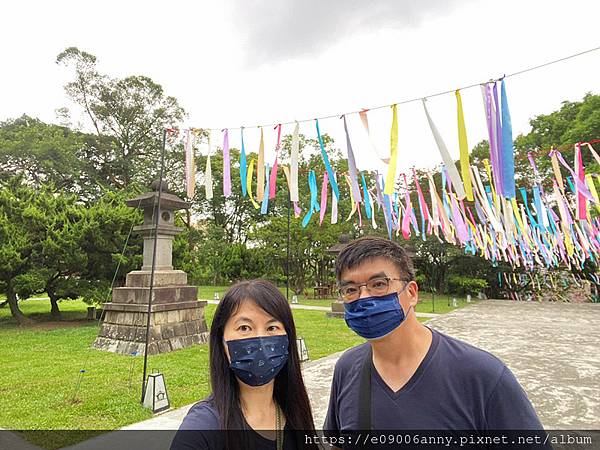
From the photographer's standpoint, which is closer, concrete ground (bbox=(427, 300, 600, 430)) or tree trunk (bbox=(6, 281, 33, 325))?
concrete ground (bbox=(427, 300, 600, 430))

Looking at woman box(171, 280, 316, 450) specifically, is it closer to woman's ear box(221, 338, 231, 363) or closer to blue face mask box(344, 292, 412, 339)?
woman's ear box(221, 338, 231, 363)

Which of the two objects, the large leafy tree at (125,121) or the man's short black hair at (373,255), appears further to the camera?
the large leafy tree at (125,121)

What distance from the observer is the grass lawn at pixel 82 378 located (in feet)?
13.1

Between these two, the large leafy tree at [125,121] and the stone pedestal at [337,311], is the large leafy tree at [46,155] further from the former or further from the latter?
the stone pedestal at [337,311]

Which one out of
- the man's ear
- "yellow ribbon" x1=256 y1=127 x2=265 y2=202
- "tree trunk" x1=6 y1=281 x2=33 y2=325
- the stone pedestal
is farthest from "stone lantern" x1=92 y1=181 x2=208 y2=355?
the man's ear

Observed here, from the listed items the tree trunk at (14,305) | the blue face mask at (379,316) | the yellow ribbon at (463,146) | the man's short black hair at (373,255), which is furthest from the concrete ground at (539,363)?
the tree trunk at (14,305)

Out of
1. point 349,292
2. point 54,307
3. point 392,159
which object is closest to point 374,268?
point 349,292

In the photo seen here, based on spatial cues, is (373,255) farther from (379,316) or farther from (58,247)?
(58,247)

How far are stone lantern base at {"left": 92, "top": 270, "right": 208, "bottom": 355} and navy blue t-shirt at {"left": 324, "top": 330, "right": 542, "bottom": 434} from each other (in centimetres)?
636

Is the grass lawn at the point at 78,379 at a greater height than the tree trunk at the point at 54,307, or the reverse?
the tree trunk at the point at 54,307

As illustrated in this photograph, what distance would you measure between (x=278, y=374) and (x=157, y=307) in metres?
6.03

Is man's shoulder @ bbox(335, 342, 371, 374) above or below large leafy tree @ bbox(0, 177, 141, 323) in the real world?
below

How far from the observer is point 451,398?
130 cm

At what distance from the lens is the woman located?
4.75 feet
